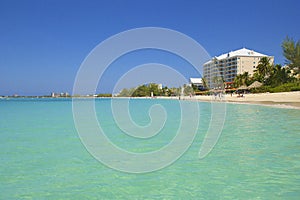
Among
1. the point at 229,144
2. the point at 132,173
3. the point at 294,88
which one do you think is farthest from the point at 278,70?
the point at 132,173

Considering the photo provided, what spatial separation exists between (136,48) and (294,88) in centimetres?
3473

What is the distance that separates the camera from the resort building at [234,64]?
9975cm

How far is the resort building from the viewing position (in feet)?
327

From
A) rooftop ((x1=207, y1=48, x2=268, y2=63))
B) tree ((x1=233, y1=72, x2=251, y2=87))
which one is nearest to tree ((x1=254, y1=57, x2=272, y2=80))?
tree ((x1=233, y1=72, x2=251, y2=87))

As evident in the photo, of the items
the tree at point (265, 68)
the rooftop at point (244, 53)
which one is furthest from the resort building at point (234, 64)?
the tree at point (265, 68)

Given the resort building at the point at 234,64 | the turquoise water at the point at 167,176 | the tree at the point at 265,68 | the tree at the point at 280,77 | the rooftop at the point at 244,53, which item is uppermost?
the rooftop at the point at 244,53

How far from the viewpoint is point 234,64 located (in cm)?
10244

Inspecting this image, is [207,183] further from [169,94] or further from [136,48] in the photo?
[169,94]

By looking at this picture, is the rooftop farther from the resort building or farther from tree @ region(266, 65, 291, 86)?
tree @ region(266, 65, 291, 86)

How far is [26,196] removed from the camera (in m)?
4.54

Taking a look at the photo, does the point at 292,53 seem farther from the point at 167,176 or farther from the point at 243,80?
the point at 167,176

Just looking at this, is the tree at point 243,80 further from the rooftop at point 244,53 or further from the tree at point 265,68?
the rooftop at point 244,53

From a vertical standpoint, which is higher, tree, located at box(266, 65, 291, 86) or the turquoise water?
tree, located at box(266, 65, 291, 86)

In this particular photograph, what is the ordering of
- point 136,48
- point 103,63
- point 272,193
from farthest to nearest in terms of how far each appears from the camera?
point 136,48 → point 103,63 → point 272,193
